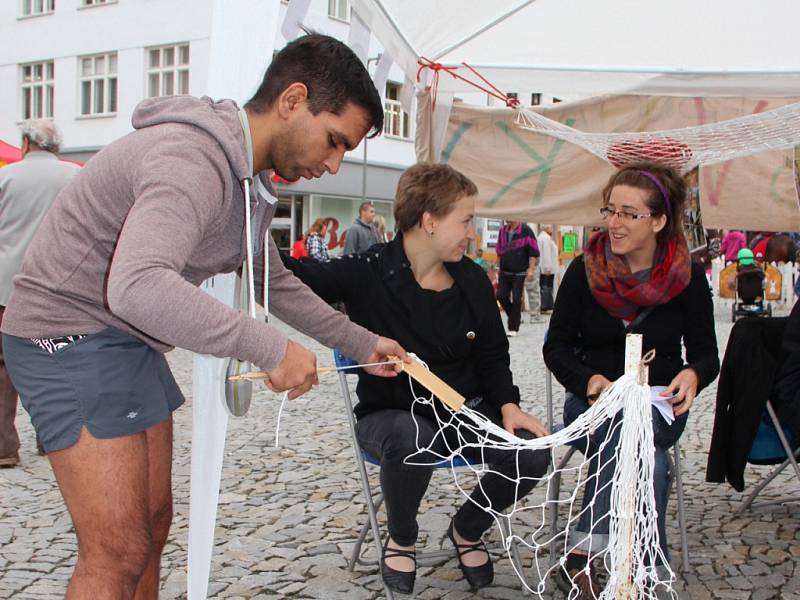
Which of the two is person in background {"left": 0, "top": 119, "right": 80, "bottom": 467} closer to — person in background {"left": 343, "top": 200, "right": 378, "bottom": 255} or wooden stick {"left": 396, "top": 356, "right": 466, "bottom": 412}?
wooden stick {"left": 396, "top": 356, "right": 466, "bottom": 412}

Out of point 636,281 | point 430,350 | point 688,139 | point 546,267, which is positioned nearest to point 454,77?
point 688,139

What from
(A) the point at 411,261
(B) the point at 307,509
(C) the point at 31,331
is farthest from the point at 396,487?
(C) the point at 31,331

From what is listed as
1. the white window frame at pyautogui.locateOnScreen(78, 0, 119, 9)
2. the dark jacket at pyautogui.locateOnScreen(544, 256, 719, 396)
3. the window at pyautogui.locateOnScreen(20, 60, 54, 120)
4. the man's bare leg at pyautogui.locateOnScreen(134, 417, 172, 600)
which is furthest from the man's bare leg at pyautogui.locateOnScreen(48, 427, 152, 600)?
the window at pyautogui.locateOnScreen(20, 60, 54, 120)

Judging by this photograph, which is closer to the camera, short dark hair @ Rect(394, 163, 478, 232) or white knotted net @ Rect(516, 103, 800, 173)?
short dark hair @ Rect(394, 163, 478, 232)

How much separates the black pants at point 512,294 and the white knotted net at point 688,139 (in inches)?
275

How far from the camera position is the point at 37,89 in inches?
909

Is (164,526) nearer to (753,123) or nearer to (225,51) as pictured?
(225,51)

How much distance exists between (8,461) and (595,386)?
10.6 ft

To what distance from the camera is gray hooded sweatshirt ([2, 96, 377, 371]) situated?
4.87 feet

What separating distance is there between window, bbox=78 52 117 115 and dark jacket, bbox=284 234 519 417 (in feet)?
66.9

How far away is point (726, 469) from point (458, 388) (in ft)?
4.08

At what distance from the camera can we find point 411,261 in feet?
10.4

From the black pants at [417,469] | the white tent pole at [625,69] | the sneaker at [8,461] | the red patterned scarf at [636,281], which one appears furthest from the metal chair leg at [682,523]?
the sneaker at [8,461]

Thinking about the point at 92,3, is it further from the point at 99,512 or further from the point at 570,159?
the point at 99,512
